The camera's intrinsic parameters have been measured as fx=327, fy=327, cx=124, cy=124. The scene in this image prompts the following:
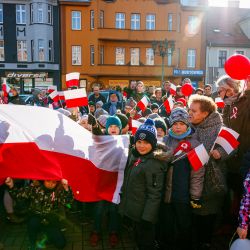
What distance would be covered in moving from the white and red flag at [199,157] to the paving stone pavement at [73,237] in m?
1.54

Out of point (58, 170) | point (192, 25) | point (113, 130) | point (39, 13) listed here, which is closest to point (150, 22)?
point (192, 25)

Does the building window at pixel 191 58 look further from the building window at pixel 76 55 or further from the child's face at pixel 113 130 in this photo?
the child's face at pixel 113 130

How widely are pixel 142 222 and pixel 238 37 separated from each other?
117 ft

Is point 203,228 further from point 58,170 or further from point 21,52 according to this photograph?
point 21,52

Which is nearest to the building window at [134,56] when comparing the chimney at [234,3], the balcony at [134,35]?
the balcony at [134,35]

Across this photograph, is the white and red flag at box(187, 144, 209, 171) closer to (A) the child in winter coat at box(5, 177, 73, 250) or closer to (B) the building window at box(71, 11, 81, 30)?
(A) the child in winter coat at box(5, 177, 73, 250)

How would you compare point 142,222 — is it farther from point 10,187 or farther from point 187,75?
point 187,75

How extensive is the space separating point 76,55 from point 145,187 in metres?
30.4

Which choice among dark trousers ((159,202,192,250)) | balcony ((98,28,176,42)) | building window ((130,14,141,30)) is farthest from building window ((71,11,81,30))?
dark trousers ((159,202,192,250))

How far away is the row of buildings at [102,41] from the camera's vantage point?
32.0 metres

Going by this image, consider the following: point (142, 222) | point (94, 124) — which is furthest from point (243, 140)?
point (94, 124)

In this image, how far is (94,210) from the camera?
4.24 meters

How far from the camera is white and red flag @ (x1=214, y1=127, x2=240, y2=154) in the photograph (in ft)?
11.6

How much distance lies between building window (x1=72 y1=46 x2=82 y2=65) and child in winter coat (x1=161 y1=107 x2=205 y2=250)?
98.1 ft
